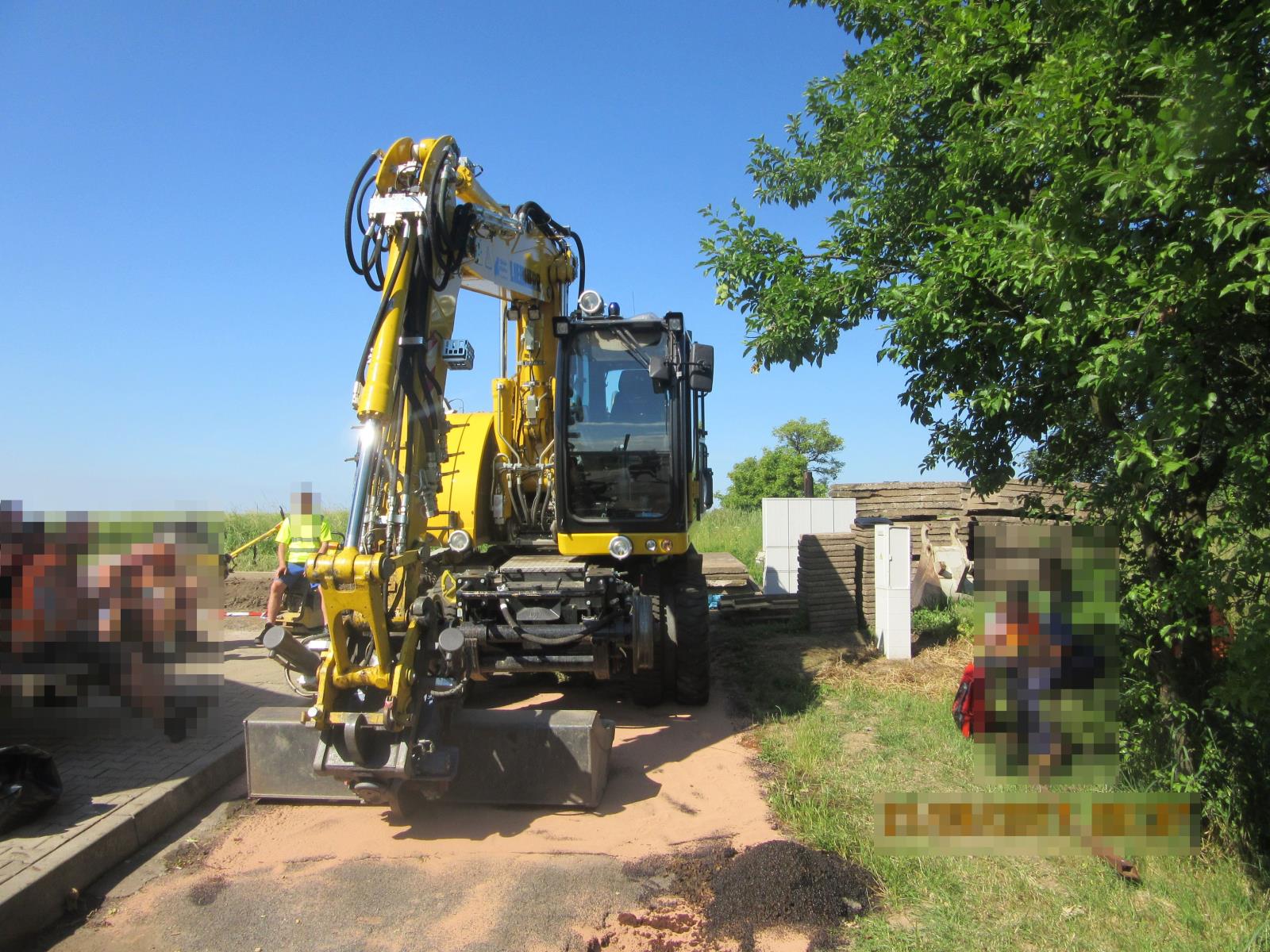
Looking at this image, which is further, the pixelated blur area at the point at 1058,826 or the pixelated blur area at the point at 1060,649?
the pixelated blur area at the point at 1060,649

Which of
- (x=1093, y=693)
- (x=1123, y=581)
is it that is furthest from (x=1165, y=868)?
(x=1123, y=581)

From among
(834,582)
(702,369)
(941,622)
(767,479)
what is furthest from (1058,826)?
(767,479)

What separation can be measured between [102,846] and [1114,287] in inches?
221

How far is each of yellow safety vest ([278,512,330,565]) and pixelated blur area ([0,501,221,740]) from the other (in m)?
2.55

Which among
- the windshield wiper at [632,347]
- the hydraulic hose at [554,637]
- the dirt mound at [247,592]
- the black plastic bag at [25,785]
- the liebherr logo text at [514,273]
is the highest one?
the liebherr logo text at [514,273]

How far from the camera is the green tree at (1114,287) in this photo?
3.18 m

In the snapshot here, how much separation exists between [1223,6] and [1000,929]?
391 cm

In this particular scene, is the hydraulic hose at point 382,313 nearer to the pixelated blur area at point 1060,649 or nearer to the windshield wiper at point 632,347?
the windshield wiper at point 632,347

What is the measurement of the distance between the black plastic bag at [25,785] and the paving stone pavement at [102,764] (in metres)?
0.09

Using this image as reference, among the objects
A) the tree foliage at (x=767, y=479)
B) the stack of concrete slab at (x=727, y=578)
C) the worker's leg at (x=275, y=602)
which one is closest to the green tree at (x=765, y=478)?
the tree foliage at (x=767, y=479)

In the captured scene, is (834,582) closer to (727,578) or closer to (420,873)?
(727,578)

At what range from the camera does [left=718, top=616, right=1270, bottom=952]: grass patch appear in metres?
3.67

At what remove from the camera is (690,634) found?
7.38 m

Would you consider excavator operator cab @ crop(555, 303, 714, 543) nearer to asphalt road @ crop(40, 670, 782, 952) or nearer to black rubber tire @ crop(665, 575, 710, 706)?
black rubber tire @ crop(665, 575, 710, 706)
